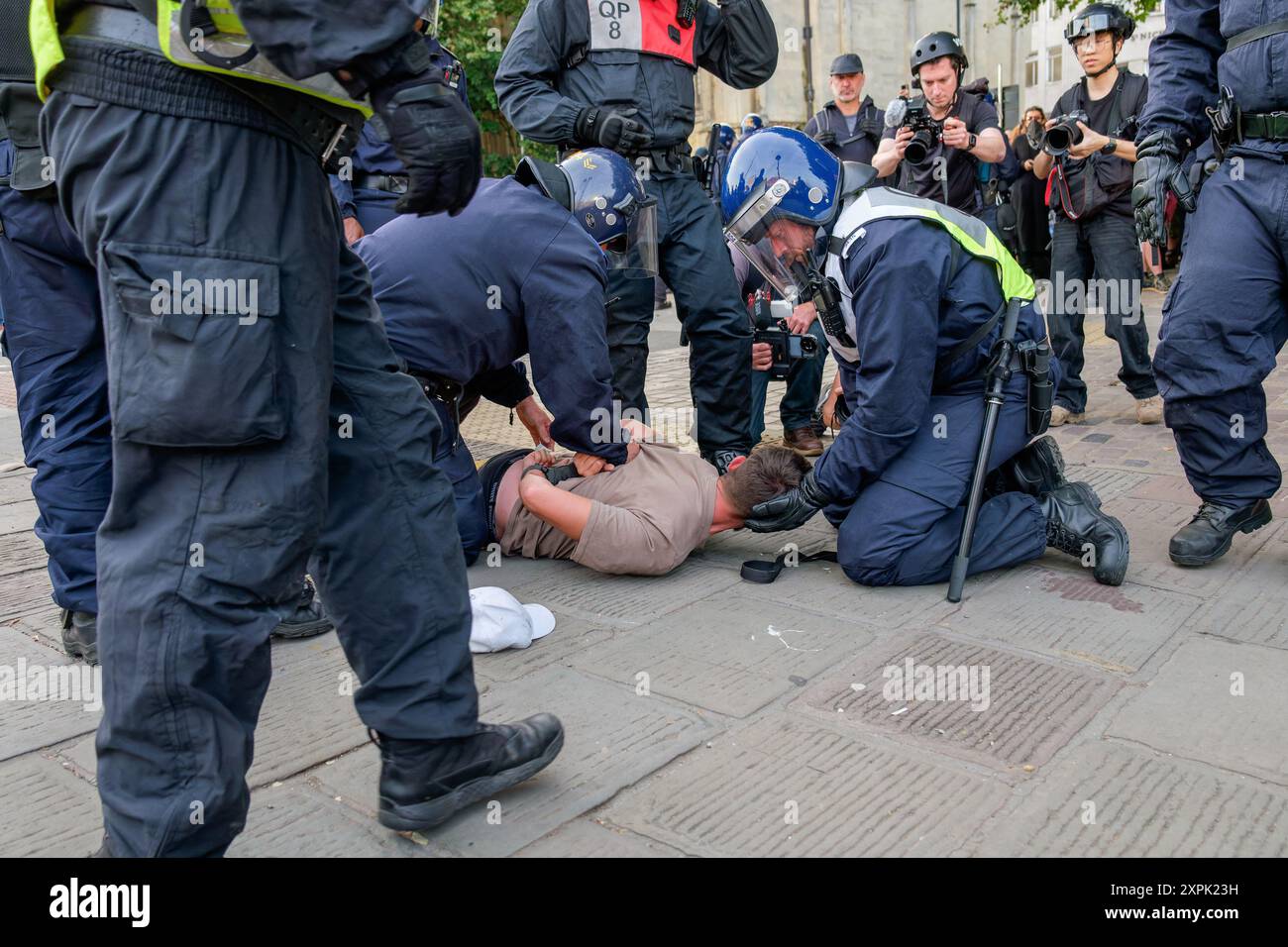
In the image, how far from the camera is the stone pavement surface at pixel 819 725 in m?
1.97

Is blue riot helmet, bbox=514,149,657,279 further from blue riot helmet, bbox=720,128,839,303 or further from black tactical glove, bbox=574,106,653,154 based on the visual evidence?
black tactical glove, bbox=574,106,653,154

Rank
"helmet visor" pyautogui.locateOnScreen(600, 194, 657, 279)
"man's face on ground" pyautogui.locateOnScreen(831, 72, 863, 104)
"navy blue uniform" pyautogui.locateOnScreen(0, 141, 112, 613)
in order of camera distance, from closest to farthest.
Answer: "navy blue uniform" pyautogui.locateOnScreen(0, 141, 112, 613)
"helmet visor" pyautogui.locateOnScreen(600, 194, 657, 279)
"man's face on ground" pyautogui.locateOnScreen(831, 72, 863, 104)

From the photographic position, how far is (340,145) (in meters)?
1.84

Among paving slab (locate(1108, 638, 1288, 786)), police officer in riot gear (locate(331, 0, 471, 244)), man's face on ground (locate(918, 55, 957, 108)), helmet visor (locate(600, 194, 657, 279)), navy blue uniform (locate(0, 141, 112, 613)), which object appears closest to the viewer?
paving slab (locate(1108, 638, 1288, 786))

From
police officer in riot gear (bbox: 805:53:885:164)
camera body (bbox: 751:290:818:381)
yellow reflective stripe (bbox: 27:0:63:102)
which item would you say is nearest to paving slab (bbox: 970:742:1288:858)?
yellow reflective stripe (bbox: 27:0:63:102)

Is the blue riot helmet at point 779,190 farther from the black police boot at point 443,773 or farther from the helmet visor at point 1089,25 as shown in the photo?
the helmet visor at point 1089,25

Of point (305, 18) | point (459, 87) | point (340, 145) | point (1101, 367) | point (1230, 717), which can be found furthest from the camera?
point (1101, 367)

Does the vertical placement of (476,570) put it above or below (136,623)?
below

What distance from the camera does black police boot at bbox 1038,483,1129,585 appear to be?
318 centimetres

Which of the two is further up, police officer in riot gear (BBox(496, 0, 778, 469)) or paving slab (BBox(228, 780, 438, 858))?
police officer in riot gear (BBox(496, 0, 778, 469))

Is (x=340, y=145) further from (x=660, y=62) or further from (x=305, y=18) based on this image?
(x=660, y=62)

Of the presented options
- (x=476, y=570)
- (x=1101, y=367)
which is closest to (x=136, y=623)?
(x=476, y=570)

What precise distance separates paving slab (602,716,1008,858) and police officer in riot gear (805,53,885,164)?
493 cm
